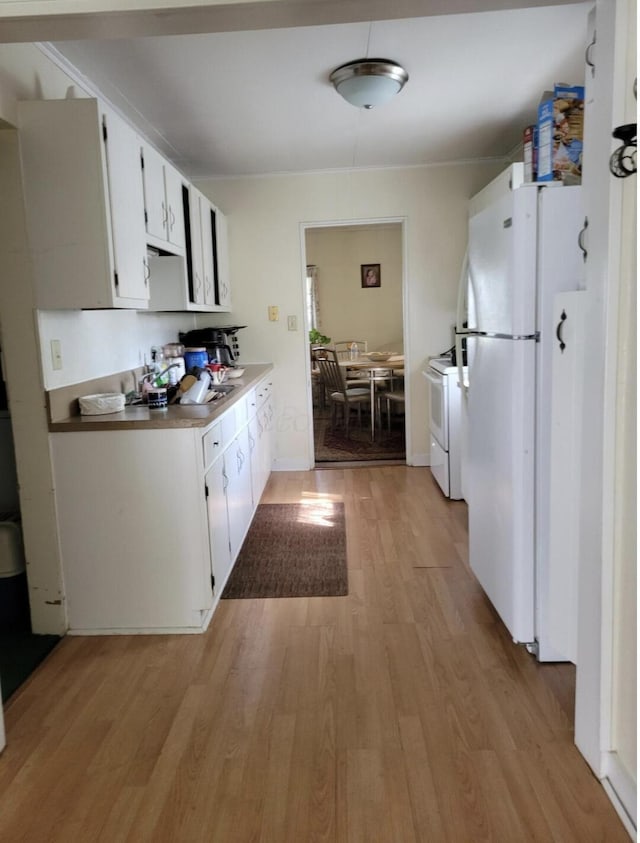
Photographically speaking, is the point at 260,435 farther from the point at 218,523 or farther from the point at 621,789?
the point at 621,789

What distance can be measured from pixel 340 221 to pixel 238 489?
8.47 ft

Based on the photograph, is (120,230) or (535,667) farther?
(120,230)

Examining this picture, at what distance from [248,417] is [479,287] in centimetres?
167

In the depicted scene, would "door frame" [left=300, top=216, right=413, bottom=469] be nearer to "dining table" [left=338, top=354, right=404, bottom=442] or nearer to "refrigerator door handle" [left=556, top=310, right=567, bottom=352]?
"dining table" [left=338, top=354, right=404, bottom=442]

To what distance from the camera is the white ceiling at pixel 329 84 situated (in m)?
2.57

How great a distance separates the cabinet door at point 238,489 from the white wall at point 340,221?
1.61 metres

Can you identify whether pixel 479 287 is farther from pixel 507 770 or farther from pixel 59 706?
pixel 59 706

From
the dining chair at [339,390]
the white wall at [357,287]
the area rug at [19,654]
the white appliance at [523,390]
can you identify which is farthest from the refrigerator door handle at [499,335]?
the white wall at [357,287]

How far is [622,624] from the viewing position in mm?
1624

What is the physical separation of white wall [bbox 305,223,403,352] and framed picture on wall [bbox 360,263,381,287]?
0.04 m

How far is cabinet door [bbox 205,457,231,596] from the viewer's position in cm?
267

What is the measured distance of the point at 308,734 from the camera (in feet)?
6.35

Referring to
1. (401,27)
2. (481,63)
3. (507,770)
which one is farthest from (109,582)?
(481,63)

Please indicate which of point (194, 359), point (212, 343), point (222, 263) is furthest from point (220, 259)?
point (194, 359)
